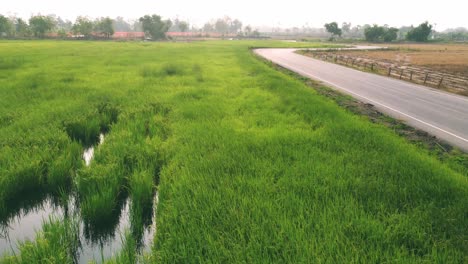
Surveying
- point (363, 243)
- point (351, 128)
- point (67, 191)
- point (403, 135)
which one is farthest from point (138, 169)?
point (403, 135)

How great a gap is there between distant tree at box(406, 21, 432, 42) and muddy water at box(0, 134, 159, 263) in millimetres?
101622

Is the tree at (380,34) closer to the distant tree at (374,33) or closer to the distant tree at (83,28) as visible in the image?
the distant tree at (374,33)

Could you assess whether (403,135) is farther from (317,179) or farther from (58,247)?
(58,247)

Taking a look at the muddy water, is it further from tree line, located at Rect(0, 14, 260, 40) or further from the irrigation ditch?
tree line, located at Rect(0, 14, 260, 40)

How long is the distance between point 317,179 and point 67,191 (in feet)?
15.2

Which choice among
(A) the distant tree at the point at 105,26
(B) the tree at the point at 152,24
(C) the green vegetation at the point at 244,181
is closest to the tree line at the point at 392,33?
(B) the tree at the point at 152,24

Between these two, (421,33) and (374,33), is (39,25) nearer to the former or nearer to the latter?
(374,33)

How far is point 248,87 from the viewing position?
47.8 feet

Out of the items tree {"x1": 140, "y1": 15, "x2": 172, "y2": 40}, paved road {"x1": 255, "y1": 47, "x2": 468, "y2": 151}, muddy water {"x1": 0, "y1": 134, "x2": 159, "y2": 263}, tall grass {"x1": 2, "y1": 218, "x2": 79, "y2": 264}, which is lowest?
muddy water {"x1": 0, "y1": 134, "x2": 159, "y2": 263}

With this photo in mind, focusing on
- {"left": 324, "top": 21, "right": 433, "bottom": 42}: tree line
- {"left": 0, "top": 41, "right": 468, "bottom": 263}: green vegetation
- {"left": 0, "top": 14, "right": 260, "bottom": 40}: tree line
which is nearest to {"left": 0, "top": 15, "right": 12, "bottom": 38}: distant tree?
{"left": 0, "top": 14, "right": 260, "bottom": 40}: tree line

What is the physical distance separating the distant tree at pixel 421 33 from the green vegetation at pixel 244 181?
9487cm

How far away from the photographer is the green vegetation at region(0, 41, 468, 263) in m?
3.48

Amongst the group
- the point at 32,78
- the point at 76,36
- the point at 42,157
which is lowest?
the point at 42,157

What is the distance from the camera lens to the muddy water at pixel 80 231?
3812mm
